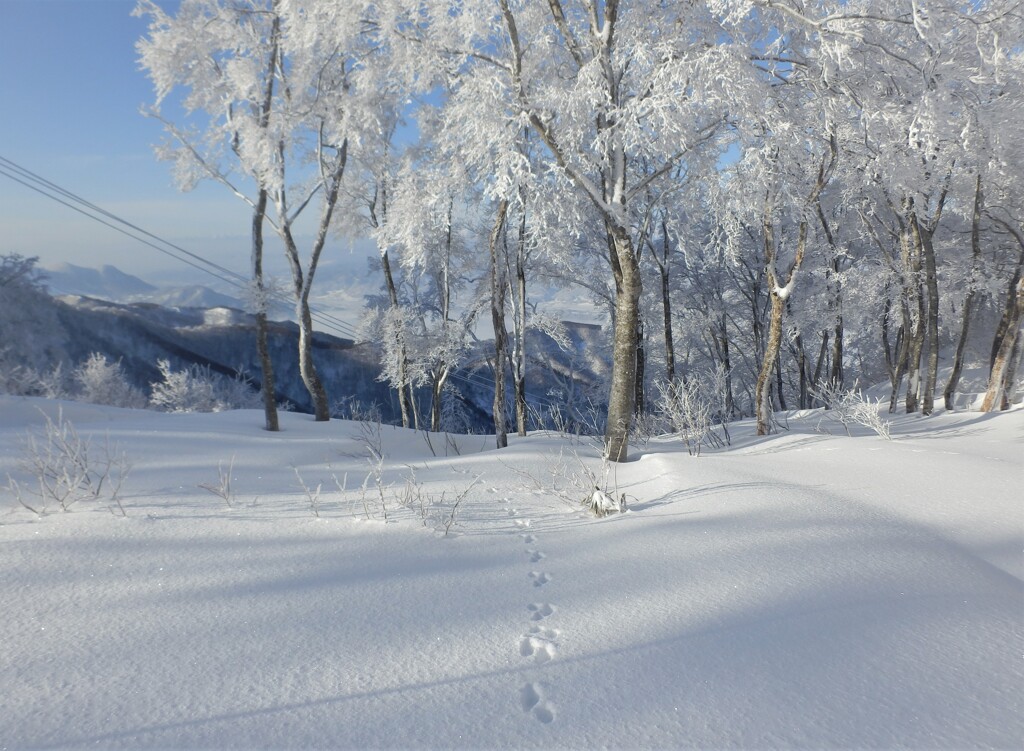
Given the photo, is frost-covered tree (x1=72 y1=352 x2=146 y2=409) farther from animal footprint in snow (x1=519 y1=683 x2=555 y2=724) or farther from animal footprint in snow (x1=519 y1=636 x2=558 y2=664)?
animal footprint in snow (x1=519 y1=683 x2=555 y2=724)

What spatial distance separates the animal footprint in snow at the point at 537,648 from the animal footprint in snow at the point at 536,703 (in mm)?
189

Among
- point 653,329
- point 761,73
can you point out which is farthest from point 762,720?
point 653,329

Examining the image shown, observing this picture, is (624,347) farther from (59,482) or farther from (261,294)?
(261,294)

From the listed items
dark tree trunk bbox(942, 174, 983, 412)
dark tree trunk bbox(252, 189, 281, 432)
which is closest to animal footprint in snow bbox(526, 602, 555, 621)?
dark tree trunk bbox(252, 189, 281, 432)

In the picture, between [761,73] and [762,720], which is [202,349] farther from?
[762,720]

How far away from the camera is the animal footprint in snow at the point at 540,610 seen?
2670mm

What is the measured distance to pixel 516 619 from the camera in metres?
2.64

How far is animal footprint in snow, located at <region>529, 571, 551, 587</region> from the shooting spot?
3.04m

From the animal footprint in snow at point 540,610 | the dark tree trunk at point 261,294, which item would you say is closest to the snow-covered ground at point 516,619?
the animal footprint in snow at point 540,610

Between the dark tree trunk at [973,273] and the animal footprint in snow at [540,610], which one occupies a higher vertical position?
the dark tree trunk at [973,273]

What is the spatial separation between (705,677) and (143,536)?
320 cm

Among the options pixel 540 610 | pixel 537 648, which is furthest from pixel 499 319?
pixel 537 648

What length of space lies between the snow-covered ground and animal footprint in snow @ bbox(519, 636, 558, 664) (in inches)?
0.6

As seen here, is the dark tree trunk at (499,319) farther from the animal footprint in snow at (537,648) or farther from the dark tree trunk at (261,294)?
the animal footprint in snow at (537,648)
